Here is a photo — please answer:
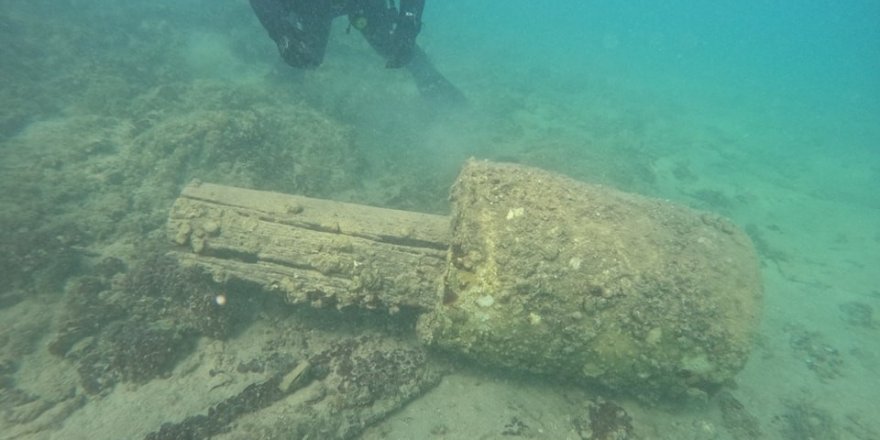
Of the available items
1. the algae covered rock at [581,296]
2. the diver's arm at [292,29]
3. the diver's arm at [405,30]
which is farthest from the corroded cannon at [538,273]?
the diver's arm at [405,30]

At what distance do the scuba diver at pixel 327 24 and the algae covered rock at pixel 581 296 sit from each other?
4621mm

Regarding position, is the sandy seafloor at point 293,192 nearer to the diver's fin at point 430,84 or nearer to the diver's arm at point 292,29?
the diver's fin at point 430,84

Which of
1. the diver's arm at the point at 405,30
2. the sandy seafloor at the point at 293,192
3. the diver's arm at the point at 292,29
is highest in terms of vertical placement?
the diver's arm at the point at 405,30

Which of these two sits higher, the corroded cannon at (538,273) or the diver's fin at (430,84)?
the diver's fin at (430,84)

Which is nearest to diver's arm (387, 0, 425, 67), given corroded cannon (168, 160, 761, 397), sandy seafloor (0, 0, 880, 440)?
sandy seafloor (0, 0, 880, 440)

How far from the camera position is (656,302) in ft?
11.7

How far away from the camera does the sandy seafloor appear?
162 inches

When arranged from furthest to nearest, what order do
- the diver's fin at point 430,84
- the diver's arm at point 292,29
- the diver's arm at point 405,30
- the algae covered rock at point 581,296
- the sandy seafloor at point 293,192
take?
1. the diver's fin at point 430,84
2. the diver's arm at point 405,30
3. the diver's arm at point 292,29
4. the sandy seafloor at point 293,192
5. the algae covered rock at point 581,296

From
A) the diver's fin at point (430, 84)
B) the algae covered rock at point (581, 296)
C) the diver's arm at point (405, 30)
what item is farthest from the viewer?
the diver's fin at point (430, 84)

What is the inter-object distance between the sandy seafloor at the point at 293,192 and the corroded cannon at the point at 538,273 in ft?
2.45

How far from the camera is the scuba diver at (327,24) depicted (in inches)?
262

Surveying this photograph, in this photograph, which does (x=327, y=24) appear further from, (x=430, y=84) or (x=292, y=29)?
(x=430, y=84)

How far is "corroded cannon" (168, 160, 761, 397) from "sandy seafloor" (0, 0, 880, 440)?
75cm

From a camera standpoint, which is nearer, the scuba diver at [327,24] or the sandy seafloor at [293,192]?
the sandy seafloor at [293,192]
